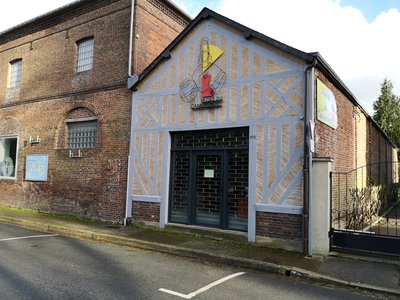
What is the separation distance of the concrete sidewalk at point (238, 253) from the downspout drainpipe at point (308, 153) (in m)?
0.52

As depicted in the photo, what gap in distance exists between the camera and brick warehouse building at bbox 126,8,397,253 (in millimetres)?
8398

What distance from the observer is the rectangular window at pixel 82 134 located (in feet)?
42.4

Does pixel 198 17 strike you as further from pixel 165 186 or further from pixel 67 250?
pixel 67 250

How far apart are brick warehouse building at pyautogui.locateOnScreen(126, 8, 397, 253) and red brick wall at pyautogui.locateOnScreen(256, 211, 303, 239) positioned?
2 centimetres

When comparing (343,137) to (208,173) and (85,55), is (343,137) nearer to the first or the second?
(208,173)

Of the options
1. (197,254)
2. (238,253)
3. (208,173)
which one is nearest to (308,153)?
(238,253)

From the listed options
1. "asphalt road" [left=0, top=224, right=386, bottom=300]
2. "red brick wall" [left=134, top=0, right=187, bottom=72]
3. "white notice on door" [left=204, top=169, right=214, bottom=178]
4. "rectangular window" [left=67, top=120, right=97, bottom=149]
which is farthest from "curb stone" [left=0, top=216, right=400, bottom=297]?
"red brick wall" [left=134, top=0, right=187, bottom=72]

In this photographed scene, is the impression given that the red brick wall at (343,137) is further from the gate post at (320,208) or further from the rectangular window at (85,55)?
the rectangular window at (85,55)

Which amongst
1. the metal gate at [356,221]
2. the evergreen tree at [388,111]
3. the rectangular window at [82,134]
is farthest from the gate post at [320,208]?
the evergreen tree at [388,111]

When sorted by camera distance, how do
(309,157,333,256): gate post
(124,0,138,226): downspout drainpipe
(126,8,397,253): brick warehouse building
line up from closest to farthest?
(309,157,333,256): gate post → (126,8,397,253): brick warehouse building → (124,0,138,226): downspout drainpipe

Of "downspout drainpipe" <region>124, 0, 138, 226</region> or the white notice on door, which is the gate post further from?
"downspout drainpipe" <region>124, 0, 138, 226</region>

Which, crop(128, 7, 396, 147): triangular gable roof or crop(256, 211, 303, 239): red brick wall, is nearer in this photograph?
crop(256, 211, 303, 239): red brick wall

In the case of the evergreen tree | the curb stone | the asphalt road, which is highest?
the evergreen tree

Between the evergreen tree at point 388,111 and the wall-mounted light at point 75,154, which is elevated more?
the evergreen tree at point 388,111
